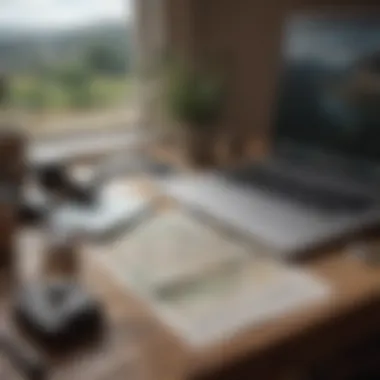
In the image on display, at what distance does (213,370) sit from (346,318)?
25cm

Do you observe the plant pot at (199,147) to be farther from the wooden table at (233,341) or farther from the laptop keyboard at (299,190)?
the wooden table at (233,341)

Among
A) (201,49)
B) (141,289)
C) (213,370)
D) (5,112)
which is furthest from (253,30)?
(213,370)

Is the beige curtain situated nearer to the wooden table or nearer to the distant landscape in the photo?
the distant landscape

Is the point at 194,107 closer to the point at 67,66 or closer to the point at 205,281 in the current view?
the point at 67,66

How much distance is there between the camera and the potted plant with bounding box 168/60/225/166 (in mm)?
1683

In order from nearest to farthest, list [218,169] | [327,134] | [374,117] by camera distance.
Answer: [374,117] < [327,134] < [218,169]

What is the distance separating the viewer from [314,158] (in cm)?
147

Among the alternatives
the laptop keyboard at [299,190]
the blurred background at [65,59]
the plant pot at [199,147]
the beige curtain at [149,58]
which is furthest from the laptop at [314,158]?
the blurred background at [65,59]

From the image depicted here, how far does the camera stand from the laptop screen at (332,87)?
130cm

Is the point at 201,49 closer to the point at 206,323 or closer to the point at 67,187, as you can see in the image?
the point at 67,187

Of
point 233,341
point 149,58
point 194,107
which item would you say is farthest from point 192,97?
point 233,341

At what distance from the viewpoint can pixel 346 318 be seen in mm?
882

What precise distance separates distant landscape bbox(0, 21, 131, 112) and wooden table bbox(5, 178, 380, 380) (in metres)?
0.96

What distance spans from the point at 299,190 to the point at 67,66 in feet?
2.94
